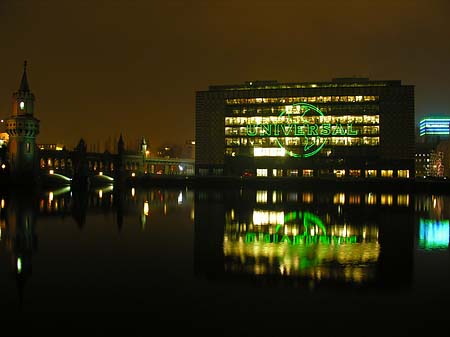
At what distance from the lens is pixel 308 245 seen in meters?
30.2

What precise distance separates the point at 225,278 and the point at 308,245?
9595 mm

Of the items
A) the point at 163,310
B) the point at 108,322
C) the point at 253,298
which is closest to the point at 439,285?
the point at 253,298

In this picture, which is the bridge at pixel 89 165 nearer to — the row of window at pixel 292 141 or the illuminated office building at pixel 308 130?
the illuminated office building at pixel 308 130

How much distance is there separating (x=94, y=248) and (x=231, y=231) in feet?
32.8

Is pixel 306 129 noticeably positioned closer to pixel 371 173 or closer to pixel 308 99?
pixel 308 99

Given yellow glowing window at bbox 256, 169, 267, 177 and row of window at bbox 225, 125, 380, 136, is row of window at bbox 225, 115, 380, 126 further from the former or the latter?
yellow glowing window at bbox 256, 169, 267, 177

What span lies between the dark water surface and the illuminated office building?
94579mm

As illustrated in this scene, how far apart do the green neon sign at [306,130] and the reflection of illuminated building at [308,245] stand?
286ft

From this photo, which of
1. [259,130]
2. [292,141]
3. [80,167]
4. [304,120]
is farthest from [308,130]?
[80,167]

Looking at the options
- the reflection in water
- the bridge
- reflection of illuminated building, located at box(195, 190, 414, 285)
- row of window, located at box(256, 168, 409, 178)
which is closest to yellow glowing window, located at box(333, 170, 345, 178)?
row of window, located at box(256, 168, 409, 178)

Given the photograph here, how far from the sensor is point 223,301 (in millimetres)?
18719

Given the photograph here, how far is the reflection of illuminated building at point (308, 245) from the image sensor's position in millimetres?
23078

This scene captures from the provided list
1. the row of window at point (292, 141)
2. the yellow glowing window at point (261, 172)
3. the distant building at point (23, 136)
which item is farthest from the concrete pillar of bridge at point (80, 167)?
the yellow glowing window at point (261, 172)

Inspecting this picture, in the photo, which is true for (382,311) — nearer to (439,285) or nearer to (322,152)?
(439,285)
